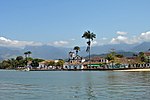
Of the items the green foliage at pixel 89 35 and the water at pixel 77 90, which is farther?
the green foliage at pixel 89 35

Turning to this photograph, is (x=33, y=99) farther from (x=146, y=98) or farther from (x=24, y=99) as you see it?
(x=146, y=98)

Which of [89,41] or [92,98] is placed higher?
[89,41]

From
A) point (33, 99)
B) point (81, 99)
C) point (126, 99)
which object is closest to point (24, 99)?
point (33, 99)

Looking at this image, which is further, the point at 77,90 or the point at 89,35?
the point at 89,35

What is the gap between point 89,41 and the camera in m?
196

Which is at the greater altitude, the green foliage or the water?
the green foliage

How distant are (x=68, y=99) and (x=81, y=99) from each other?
129 centimetres

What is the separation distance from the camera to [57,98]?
1371 inches

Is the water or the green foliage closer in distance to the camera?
the water

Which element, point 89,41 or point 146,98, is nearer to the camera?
point 146,98

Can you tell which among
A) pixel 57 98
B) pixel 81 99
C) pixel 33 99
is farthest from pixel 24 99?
pixel 81 99

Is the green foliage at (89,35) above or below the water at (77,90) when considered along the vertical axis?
above

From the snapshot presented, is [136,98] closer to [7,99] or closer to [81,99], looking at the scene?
[81,99]

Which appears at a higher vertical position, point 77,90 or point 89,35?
point 89,35
